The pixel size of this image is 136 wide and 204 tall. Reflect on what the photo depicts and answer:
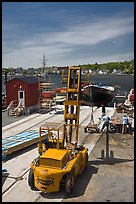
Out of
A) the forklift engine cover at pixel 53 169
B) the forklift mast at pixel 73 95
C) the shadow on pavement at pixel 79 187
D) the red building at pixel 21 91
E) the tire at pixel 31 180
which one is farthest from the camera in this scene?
the red building at pixel 21 91

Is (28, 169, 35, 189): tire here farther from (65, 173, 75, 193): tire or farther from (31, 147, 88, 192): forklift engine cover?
(65, 173, 75, 193): tire

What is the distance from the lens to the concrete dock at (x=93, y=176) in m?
8.73

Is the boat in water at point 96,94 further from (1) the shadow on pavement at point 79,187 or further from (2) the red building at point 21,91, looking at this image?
(1) the shadow on pavement at point 79,187

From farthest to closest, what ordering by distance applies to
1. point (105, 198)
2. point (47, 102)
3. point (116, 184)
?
point (47, 102)
point (116, 184)
point (105, 198)

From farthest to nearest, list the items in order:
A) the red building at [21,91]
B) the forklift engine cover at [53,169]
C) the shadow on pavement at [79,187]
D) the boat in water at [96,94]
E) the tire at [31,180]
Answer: the red building at [21,91], the boat in water at [96,94], the tire at [31,180], the shadow on pavement at [79,187], the forklift engine cover at [53,169]

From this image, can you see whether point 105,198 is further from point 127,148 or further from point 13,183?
point 127,148

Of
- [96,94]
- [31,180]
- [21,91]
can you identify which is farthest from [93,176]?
[21,91]

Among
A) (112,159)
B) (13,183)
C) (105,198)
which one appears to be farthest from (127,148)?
(13,183)

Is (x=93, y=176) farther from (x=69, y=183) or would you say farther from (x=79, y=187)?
(x=69, y=183)

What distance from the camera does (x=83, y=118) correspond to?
21.3 m

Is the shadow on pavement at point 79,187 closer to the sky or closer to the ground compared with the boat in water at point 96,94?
closer to the ground

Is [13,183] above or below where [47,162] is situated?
below

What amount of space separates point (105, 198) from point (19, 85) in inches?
664

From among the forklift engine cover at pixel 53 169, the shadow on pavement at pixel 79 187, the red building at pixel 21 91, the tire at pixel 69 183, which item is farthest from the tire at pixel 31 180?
the red building at pixel 21 91
